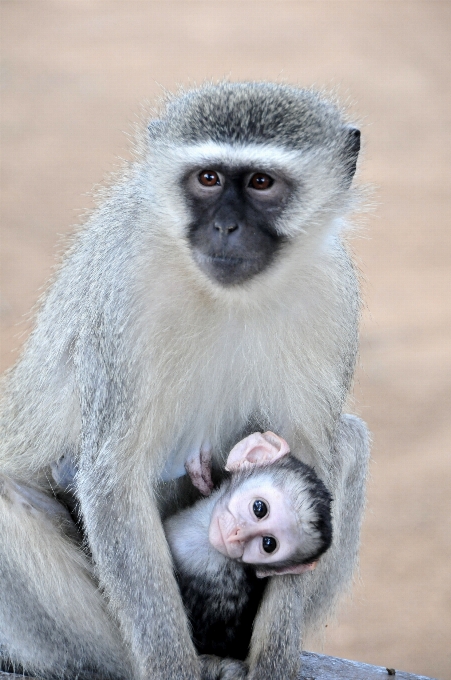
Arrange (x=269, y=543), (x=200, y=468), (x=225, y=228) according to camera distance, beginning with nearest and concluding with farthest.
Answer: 1. (x=225, y=228)
2. (x=269, y=543)
3. (x=200, y=468)

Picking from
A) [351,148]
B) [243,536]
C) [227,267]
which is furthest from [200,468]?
[351,148]

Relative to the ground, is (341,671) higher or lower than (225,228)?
lower

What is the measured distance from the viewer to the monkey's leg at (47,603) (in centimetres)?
311

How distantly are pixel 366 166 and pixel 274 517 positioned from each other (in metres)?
7.61

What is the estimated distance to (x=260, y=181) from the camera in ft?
9.66

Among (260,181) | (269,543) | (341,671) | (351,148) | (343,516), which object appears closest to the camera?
(260,181)

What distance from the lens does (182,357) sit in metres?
3.09

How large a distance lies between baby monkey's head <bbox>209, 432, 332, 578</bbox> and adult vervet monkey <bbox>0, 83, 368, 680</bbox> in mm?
166

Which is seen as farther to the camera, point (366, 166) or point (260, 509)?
point (366, 166)

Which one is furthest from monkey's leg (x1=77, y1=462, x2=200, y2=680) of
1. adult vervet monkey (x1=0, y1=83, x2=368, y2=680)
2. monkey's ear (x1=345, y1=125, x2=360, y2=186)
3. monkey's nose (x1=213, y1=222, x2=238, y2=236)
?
monkey's ear (x1=345, y1=125, x2=360, y2=186)

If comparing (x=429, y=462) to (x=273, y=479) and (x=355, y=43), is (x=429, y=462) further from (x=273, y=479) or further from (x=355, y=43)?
(x=355, y=43)

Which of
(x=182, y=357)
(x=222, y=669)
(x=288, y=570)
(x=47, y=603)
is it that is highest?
(x=182, y=357)

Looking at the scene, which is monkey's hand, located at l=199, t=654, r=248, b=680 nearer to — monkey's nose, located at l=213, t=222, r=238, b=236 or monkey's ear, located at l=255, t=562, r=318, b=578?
monkey's ear, located at l=255, t=562, r=318, b=578

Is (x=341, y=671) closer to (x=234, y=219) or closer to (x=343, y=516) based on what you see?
(x=343, y=516)
